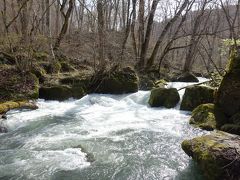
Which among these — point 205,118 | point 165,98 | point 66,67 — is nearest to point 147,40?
point 66,67

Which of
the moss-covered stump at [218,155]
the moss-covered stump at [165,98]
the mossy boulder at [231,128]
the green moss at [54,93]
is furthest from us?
the green moss at [54,93]

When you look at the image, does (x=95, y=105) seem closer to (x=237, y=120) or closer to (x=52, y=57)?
(x=52, y=57)

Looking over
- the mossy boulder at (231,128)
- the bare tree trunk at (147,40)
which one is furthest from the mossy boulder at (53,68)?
the mossy boulder at (231,128)

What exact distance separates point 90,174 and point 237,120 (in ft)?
14.9

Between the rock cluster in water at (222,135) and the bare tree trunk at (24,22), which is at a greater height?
the bare tree trunk at (24,22)

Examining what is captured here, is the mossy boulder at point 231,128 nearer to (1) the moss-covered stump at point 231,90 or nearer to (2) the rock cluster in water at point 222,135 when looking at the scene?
(2) the rock cluster in water at point 222,135

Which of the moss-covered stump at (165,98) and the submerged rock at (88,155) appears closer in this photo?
the submerged rock at (88,155)

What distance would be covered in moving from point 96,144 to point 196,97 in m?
5.17

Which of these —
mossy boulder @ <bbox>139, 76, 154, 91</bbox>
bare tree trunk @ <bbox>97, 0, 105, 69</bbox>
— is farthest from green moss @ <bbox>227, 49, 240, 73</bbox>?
mossy boulder @ <bbox>139, 76, 154, 91</bbox>

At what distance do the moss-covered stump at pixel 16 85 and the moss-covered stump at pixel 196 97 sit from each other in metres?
5.97

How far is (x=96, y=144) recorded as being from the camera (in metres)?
7.51

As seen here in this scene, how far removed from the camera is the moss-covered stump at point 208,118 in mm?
8632

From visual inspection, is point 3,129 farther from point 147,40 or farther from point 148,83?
point 147,40

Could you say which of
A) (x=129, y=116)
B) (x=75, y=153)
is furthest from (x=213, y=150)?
(x=129, y=116)
